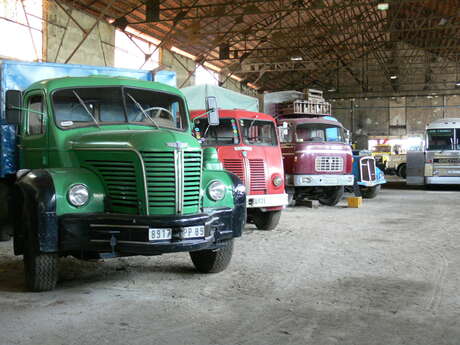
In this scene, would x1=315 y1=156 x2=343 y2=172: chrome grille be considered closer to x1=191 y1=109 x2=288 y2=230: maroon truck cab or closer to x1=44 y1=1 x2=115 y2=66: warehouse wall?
x1=191 y1=109 x2=288 y2=230: maroon truck cab

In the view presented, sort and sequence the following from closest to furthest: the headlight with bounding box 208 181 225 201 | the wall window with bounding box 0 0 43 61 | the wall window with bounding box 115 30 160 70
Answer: the headlight with bounding box 208 181 225 201 → the wall window with bounding box 0 0 43 61 → the wall window with bounding box 115 30 160 70

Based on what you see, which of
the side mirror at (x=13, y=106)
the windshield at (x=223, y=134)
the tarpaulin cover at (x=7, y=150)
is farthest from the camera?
the windshield at (x=223, y=134)

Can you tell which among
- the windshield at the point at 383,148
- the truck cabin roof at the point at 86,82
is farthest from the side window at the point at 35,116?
the windshield at the point at 383,148

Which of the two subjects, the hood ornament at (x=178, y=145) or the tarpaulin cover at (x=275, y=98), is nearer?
the hood ornament at (x=178, y=145)

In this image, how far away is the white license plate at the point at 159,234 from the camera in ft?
15.6

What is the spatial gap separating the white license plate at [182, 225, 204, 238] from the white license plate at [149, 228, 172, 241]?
0.47 ft

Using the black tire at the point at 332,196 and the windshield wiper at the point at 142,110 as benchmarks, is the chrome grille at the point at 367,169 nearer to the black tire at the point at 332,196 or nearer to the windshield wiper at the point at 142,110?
the black tire at the point at 332,196

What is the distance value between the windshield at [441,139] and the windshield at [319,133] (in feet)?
27.0

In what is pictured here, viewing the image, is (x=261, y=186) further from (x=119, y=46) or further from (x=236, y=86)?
(x=236, y=86)

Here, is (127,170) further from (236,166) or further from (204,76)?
(204,76)

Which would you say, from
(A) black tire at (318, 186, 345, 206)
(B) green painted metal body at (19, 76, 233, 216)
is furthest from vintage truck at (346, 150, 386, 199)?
(B) green painted metal body at (19, 76, 233, 216)

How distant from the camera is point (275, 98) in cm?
1681

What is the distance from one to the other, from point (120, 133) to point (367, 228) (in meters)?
6.26

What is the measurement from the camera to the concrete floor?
398cm
